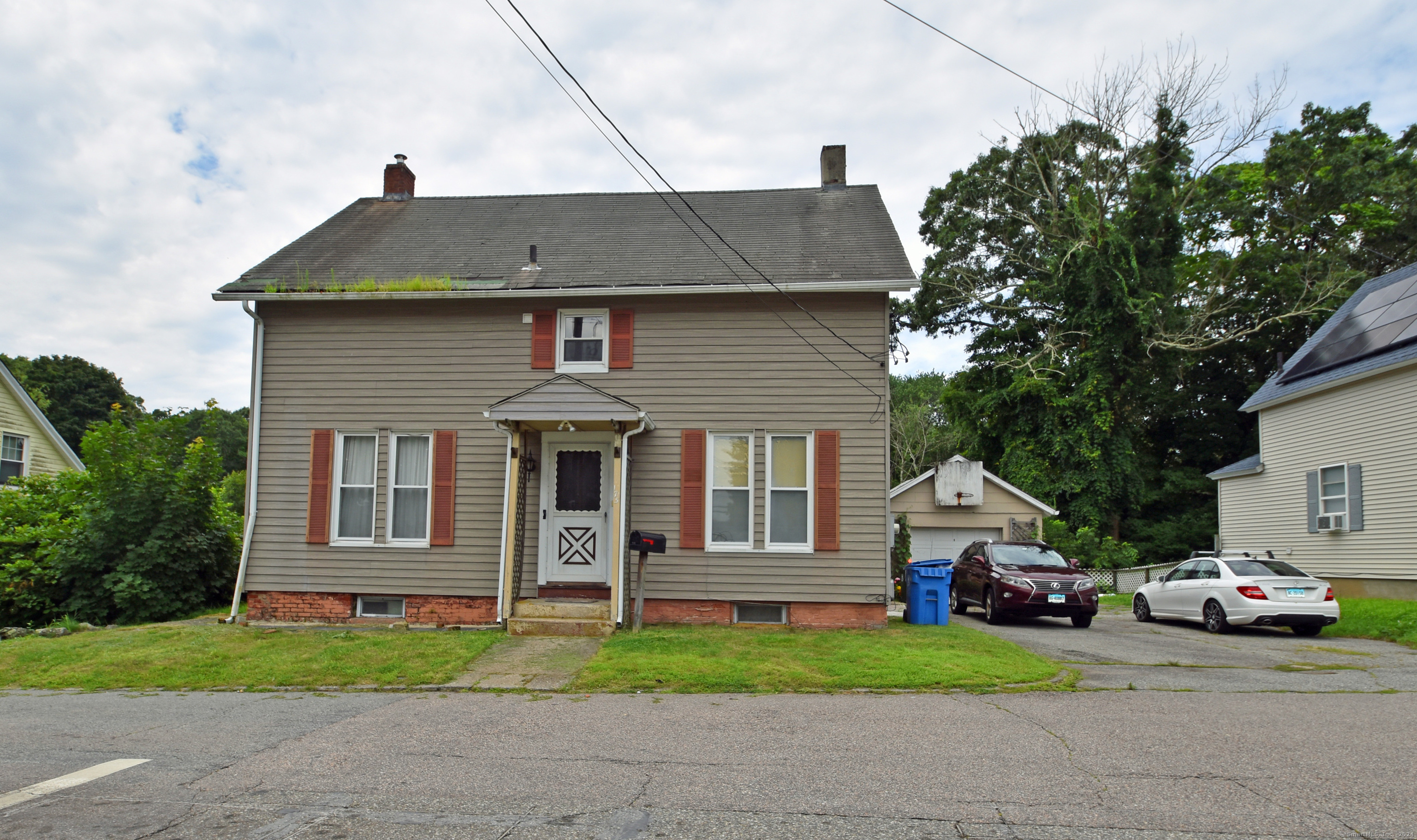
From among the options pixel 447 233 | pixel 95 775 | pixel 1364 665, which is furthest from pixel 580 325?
pixel 1364 665

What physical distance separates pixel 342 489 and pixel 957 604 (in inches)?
461

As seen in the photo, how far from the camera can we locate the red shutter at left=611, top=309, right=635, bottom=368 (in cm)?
1287

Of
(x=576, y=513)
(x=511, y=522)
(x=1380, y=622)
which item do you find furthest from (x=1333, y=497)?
(x=511, y=522)

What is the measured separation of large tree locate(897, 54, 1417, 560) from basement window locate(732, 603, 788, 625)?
1910 cm

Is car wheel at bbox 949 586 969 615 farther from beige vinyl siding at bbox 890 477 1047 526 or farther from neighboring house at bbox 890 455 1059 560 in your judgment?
beige vinyl siding at bbox 890 477 1047 526

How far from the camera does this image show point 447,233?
591 inches

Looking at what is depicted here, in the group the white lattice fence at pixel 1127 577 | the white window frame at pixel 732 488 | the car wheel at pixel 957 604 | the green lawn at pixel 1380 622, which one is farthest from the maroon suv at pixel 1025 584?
the white lattice fence at pixel 1127 577

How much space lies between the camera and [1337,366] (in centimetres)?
1870

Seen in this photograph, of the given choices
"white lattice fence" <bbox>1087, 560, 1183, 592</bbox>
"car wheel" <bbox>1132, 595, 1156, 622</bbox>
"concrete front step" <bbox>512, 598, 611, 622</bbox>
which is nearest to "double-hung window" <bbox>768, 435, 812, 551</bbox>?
"concrete front step" <bbox>512, 598, 611, 622</bbox>

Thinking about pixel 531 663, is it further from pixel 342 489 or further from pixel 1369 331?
pixel 1369 331

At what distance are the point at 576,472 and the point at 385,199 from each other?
7.45m

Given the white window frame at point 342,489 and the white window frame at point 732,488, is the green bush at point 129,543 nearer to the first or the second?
the white window frame at point 342,489

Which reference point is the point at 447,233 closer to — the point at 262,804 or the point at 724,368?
A: the point at 724,368

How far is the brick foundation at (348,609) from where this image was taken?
12562mm
